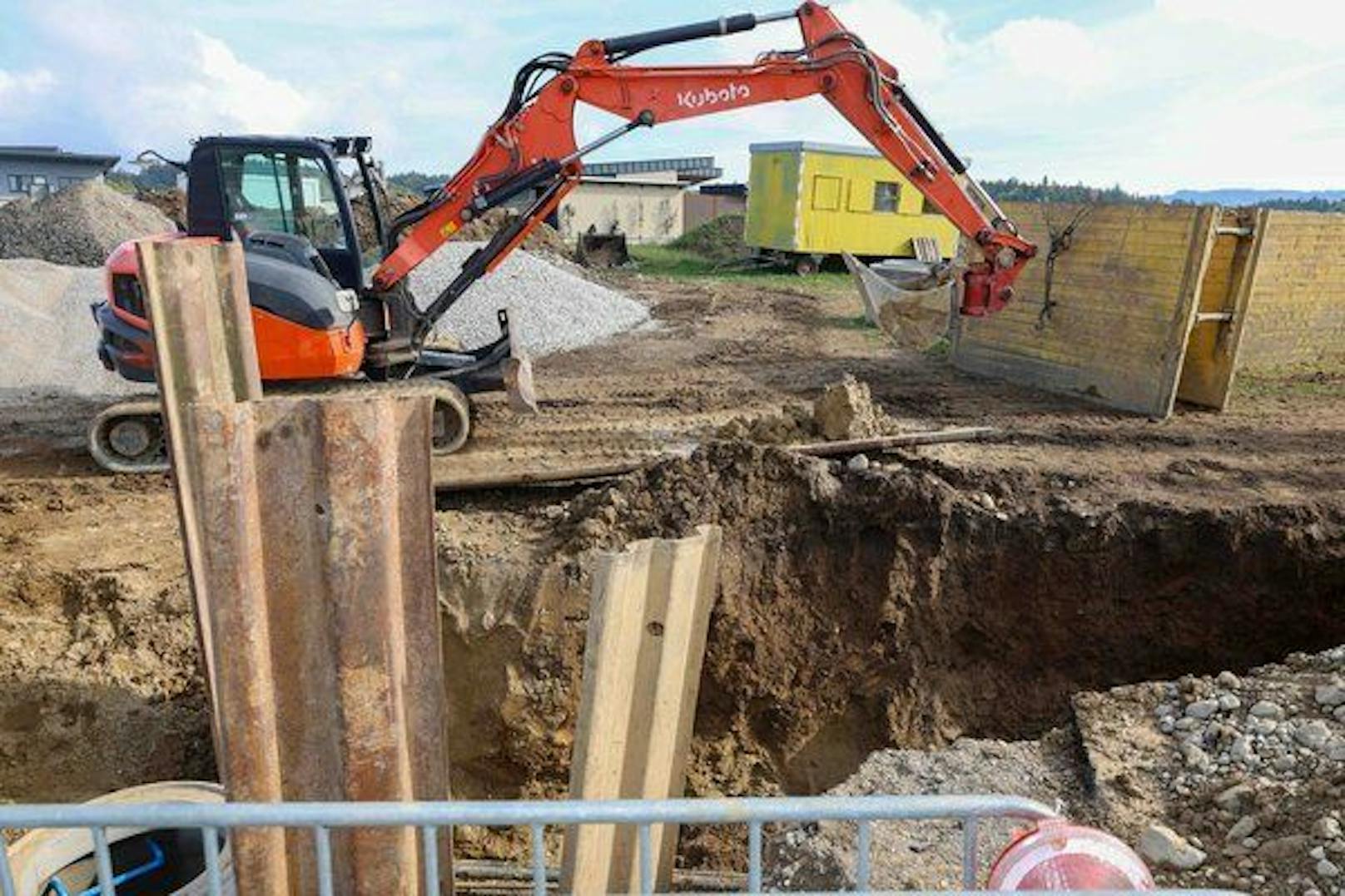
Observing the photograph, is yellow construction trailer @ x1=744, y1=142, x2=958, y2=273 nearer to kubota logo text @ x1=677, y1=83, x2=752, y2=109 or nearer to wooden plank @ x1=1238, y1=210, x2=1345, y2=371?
wooden plank @ x1=1238, y1=210, x2=1345, y2=371

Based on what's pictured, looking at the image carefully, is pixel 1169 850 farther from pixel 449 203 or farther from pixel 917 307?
pixel 917 307

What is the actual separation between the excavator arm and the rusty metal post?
5.67 metres

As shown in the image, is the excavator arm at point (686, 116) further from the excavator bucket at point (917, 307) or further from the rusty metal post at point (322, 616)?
the rusty metal post at point (322, 616)

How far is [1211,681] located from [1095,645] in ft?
5.15

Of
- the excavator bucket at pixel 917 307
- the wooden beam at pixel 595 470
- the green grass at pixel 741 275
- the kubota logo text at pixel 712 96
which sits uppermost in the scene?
the kubota logo text at pixel 712 96

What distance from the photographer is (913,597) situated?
604 centimetres

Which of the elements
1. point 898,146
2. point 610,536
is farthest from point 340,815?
point 898,146

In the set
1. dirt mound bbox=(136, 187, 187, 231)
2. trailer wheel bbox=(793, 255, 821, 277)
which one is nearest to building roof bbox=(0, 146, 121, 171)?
dirt mound bbox=(136, 187, 187, 231)

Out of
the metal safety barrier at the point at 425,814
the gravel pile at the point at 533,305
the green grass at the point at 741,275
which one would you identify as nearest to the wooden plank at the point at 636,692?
the metal safety barrier at the point at 425,814

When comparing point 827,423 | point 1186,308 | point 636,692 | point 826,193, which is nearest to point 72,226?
point 826,193

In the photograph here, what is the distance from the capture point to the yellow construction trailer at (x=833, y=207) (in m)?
21.5

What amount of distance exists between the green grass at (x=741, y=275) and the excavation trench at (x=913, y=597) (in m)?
13.9

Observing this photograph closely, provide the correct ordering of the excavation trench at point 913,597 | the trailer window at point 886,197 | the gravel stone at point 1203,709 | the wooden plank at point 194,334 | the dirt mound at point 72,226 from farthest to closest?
the trailer window at point 886,197, the dirt mound at point 72,226, the excavation trench at point 913,597, the gravel stone at point 1203,709, the wooden plank at point 194,334

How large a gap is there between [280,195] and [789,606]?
5.71 meters
